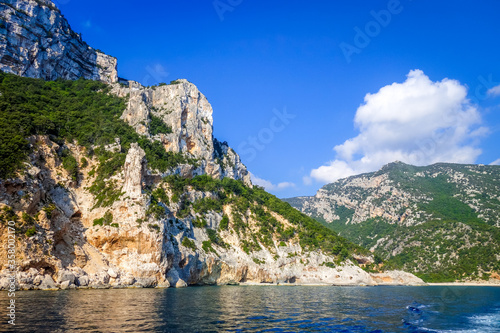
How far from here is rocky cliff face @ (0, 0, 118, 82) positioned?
82.1 m

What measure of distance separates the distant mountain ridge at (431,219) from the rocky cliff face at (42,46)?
12282cm

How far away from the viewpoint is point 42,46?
297 ft

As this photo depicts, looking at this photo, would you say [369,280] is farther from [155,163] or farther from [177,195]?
[155,163]

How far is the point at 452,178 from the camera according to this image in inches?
6506

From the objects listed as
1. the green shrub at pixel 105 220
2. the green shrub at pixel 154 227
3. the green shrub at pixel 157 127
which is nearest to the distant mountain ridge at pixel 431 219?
the green shrub at pixel 157 127

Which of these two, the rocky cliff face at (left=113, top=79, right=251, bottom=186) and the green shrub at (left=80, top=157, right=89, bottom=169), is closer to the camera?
the green shrub at (left=80, top=157, right=89, bottom=169)

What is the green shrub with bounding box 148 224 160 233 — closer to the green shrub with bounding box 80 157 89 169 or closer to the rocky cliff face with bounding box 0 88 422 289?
the rocky cliff face with bounding box 0 88 422 289

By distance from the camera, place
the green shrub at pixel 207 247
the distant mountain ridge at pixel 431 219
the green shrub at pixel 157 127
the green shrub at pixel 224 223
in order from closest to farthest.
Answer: the green shrub at pixel 207 247 < the green shrub at pixel 224 223 < the green shrub at pixel 157 127 < the distant mountain ridge at pixel 431 219

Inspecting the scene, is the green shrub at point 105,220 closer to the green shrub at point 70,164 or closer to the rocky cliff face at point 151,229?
the rocky cliff face at point 151,229

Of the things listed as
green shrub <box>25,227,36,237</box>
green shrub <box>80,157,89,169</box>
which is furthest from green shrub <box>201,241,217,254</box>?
green shrub <box>25,227,36,237</box>

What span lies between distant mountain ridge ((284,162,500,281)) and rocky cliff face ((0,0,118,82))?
122820 mm

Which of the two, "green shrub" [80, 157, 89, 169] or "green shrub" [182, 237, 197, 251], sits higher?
"green shrub" [80, 157, 89, 169]

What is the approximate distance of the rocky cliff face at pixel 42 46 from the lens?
82125mm

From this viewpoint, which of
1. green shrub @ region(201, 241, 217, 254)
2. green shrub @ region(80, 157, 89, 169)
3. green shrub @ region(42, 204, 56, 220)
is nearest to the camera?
green shrub @ region(42, 204, 56, 220)
